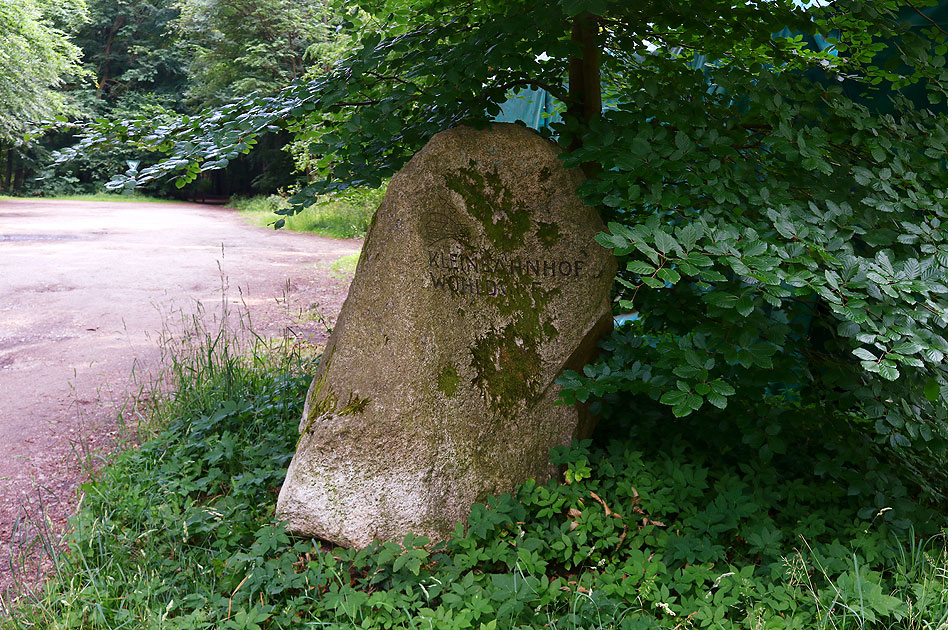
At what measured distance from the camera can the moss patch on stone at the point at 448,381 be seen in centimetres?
287

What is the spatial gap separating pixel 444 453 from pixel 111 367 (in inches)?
151

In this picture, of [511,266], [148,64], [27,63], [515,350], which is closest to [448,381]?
[515,350]

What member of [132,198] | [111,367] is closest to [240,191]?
[132,198]

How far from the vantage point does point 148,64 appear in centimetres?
3669

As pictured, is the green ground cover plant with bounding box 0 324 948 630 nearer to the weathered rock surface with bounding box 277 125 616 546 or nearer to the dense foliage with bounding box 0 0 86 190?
the weathered rock surface with bounding box 277 125 616 546

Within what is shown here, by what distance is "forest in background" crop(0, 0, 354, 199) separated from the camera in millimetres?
21547

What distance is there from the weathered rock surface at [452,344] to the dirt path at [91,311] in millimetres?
1365

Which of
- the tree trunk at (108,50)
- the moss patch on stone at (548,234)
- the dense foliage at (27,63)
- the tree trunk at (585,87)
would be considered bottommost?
the moss patch on stone at (548,234)

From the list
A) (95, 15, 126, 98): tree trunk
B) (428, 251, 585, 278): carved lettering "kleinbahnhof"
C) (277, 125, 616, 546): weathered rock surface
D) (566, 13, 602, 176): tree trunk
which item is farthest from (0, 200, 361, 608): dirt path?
(95, 15, 126, 98): tree trunk

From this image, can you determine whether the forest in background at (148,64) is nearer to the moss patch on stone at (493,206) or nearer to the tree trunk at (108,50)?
the tree trunk at (108,50)

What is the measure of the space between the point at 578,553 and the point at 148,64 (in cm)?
4155

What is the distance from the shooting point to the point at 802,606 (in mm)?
2338

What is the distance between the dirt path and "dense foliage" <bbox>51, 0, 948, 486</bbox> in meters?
1.87

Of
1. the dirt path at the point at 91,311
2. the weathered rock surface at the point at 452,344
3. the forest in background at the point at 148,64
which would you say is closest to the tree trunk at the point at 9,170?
the forest in background at the point at 148,64
